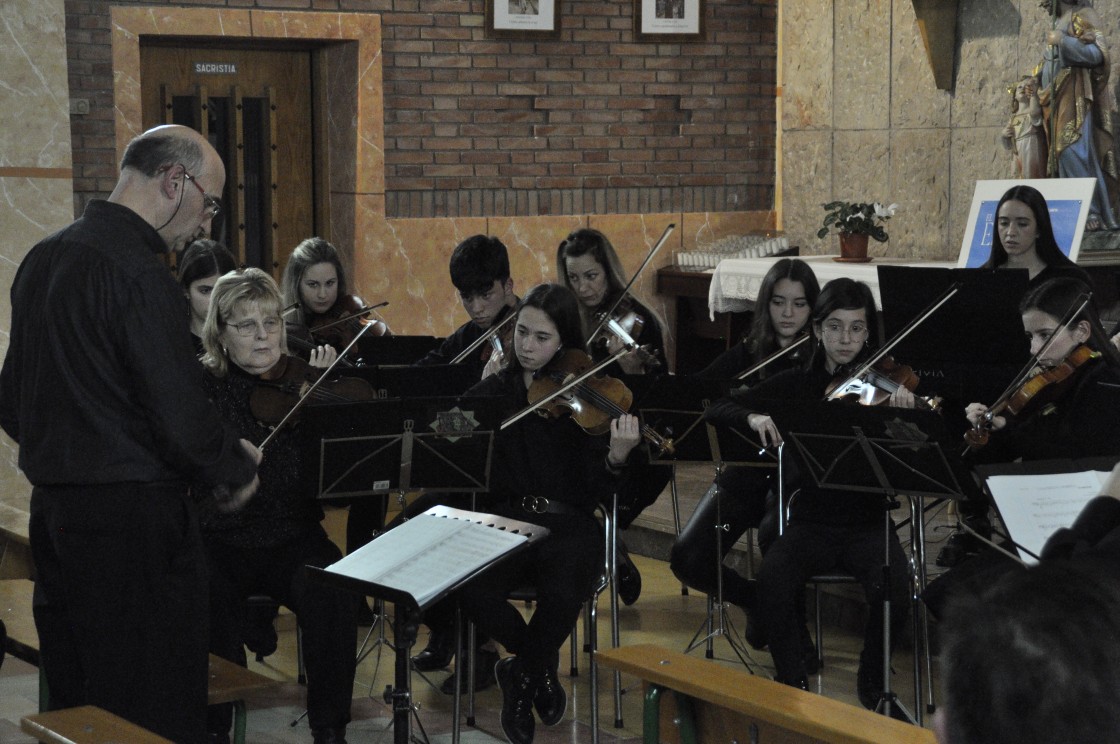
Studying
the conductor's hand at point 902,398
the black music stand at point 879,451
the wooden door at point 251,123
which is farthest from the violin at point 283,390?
the wooden door at point 251,123

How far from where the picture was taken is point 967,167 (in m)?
7.35

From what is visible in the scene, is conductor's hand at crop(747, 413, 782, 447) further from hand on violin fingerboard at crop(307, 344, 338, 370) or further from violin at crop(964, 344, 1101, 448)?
hand on violin fingerboard at crop(307, 344, 338, 370)

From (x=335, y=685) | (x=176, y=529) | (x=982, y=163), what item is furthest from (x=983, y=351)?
(x=982, y=163)

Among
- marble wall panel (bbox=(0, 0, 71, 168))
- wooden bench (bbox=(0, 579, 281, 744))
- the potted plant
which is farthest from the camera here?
the potted plant

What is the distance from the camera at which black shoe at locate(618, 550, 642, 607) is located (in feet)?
15.6

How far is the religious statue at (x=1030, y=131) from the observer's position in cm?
639

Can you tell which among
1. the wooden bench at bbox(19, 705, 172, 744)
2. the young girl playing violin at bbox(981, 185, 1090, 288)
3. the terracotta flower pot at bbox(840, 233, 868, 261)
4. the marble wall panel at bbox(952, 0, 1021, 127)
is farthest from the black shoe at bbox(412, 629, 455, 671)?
the marble wall panel at bbox(952, 0, 1021, 127)

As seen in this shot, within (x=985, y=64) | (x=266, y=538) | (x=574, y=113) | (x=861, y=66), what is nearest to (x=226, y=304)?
(x=266, y=538)

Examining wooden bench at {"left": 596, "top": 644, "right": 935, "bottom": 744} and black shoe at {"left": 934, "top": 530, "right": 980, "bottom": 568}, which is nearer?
wooden bench at {"left": 596, "top": 644, "right": 935, "bottom": 744}

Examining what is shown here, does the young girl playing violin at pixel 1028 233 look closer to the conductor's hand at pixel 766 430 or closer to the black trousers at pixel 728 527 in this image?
the black trousers at pixel 728 527

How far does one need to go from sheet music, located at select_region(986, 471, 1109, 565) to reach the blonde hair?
1884mm

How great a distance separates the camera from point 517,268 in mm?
8117

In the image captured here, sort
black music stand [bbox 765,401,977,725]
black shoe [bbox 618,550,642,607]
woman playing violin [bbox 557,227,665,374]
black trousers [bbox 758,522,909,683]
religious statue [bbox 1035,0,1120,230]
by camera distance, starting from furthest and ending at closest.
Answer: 1. religious statue [bbox 1035,0,1120,230]
2. woman playing violin [bbox 557,227,665,374]
3. black shoe [bbox 618,550,642,607]
4. black trousers [bbox 758,522,909,683]
5. black music stand [bbox 765,401,977,725]

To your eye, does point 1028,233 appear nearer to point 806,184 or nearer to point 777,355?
point 777,355
